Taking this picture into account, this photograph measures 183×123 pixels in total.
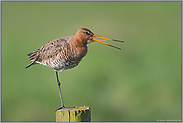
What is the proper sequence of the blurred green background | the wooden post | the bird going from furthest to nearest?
1. the blurred green background
2. the bird
3. the wooden post

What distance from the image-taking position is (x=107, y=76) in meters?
10.6

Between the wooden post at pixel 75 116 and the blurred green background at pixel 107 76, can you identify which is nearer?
the wooden post at pixel 75 116

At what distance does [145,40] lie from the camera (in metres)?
13.6

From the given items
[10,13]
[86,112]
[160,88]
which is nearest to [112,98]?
[160,88]

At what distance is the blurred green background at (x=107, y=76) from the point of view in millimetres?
9719

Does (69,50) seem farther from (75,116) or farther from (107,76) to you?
(107,76)

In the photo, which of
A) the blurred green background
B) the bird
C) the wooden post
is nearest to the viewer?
the wooden post

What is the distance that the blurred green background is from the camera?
9.72 m

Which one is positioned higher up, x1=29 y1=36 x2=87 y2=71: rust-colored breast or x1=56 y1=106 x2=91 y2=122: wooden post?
Answer: x1=29 y1=36 x2=87 y2=71: rust-colored breast

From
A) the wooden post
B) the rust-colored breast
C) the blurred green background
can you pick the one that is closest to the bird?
the rust-colored breast

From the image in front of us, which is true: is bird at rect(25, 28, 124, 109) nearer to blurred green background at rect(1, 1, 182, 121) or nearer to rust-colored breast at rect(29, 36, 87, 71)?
rust-colored breast at rect(29, 36, 87, 71)

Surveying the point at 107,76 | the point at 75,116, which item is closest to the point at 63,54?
the point at 75,116

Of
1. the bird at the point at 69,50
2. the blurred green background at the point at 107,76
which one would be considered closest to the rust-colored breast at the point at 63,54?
the bird at the point at 69,50

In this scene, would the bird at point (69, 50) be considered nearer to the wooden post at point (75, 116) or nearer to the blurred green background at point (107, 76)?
the wooden post at point (75, 116)
